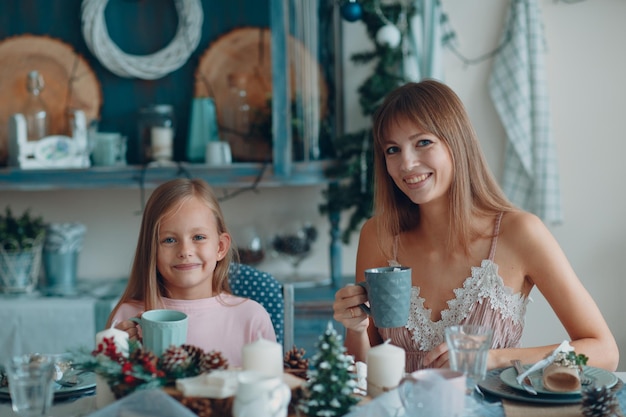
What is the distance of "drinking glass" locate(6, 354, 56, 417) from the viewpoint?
55.1 inches

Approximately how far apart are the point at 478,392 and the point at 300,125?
1.77 m

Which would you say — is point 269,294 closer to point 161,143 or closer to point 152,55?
point 161,143

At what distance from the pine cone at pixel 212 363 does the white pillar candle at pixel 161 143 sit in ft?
6.36

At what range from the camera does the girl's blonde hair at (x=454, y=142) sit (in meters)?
2.01

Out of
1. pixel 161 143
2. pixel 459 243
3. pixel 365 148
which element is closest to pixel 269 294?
pixel 459 243

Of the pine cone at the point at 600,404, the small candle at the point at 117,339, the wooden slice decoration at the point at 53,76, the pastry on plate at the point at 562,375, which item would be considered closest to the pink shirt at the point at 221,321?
the small candle at the point at 117,339

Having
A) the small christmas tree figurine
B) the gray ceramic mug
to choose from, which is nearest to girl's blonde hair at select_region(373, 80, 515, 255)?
the gray ceramic mug

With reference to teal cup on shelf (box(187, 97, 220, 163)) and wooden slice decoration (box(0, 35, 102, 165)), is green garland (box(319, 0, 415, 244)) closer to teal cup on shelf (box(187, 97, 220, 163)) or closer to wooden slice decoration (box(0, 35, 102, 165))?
teal cup on shelf (box(187, 97, 220, 163))

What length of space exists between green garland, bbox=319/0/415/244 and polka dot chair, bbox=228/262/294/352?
3.29 ft

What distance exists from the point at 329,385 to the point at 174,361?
0.97ft

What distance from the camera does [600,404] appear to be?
4.74ft

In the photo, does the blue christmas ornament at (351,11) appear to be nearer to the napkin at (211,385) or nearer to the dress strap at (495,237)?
the dress strap at (495,237)

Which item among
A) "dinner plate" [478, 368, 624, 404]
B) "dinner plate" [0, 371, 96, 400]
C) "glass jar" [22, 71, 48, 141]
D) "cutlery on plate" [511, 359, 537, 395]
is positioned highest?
"glass jar" [22, 71, 48, 141]

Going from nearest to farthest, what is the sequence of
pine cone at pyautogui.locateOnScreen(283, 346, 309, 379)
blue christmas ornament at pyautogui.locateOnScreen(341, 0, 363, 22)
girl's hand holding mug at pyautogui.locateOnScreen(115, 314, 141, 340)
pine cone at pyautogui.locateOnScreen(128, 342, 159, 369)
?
pine cone at pyautogui.locateOnScreen(128, 342, 159, 369)
pine cone at pyautogui.locateOnScreen(283, 346, 309, 379)
girl's hand holding mug at pyautogui.locateOnScreen(115, 314, 141, 340)
blue christmas ornament at pyautogui.locateOnScreen(341, 0, 363, 22)
